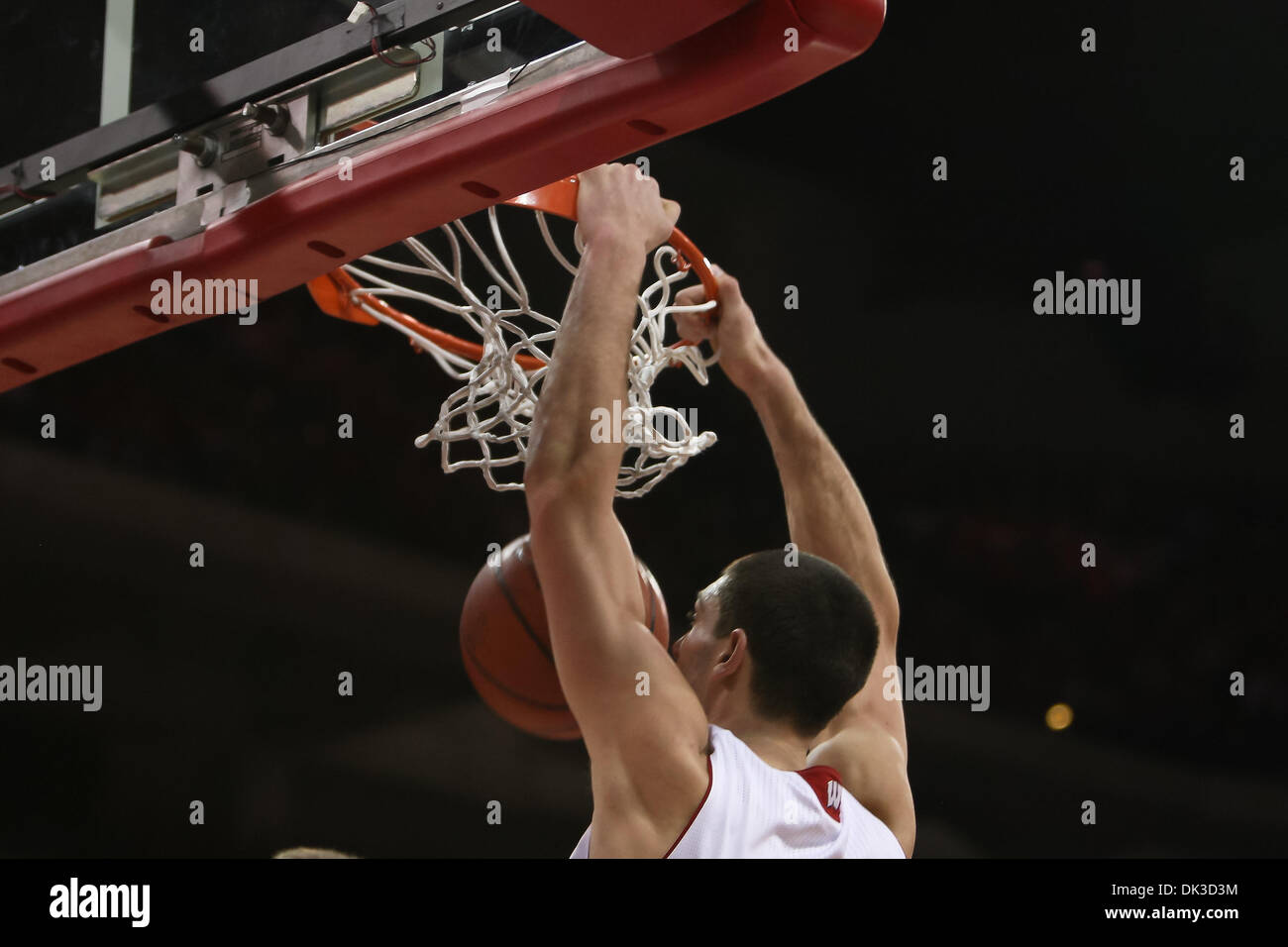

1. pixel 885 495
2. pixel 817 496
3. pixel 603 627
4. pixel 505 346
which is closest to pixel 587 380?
pixel 603 627

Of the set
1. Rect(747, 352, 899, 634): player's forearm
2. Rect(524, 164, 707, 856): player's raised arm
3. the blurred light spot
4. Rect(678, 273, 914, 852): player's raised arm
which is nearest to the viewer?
Rect(524, 164, 707, 856): player's raised arm

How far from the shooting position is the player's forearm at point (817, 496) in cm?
242

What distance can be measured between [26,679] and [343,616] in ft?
3.65

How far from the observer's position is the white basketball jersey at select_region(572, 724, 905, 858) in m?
1.70

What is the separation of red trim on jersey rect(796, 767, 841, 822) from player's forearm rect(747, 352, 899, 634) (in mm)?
486

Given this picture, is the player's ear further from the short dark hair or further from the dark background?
the dark background

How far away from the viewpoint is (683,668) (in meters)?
2.03

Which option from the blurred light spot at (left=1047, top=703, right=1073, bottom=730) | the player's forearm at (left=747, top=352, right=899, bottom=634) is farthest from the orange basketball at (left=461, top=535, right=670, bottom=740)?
the blurred light spot at (left=1047, top=703, right=1073, bottom=730)

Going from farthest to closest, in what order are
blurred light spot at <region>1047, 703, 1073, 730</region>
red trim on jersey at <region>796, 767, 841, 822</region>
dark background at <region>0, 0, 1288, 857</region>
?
blurred light spot at <region>1047, 703, 1073, 730</region>
dark background at <region>0, 0, 1288, 857</region>
red trim on jersey at <region>796, 767, 841, 822</region>

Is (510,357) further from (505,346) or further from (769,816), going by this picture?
(769,816)

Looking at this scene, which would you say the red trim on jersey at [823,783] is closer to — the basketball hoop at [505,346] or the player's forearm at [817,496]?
the player's forearm at [817,496]

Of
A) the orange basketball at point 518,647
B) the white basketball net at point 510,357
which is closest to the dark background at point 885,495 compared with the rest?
the white basketball net at point 510,357

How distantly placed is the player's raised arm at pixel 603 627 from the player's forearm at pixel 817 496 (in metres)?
0.70

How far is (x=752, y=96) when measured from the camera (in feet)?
5.83
